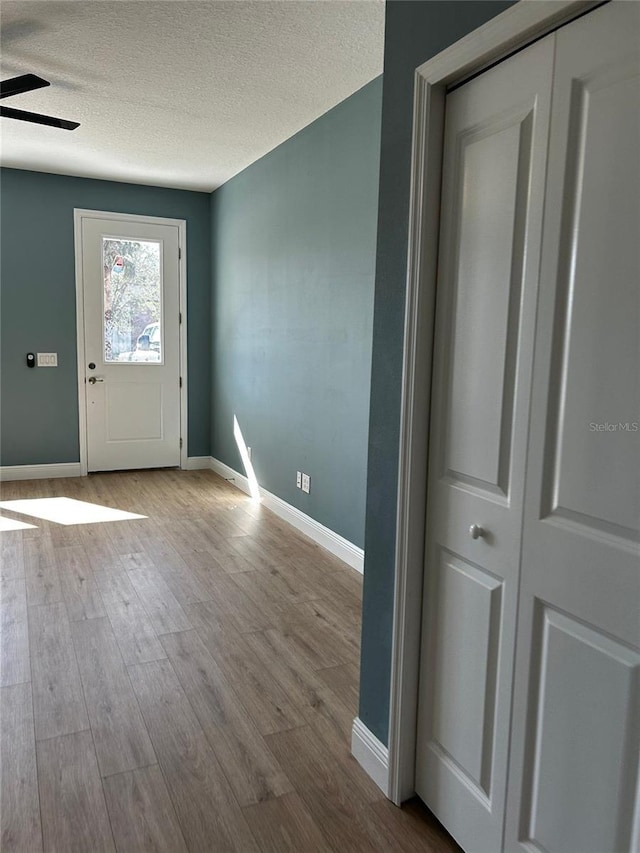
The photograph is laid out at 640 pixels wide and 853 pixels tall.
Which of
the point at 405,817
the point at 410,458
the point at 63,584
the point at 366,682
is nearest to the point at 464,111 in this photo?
the point at 410,458

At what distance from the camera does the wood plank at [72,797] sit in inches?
63.9

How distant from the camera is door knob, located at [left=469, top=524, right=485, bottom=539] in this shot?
4.86 feet

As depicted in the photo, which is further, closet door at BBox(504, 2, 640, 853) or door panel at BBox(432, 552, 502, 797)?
door panel at BBox(432, 552, 502, 797)

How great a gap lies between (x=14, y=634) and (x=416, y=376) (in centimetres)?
221

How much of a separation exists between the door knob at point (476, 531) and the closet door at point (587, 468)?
0.14 m

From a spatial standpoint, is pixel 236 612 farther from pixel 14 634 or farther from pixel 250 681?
pixel 14 634

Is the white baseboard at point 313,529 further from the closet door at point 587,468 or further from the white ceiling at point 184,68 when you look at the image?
the white ceiling at point 184,68

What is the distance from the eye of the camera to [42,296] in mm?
5512

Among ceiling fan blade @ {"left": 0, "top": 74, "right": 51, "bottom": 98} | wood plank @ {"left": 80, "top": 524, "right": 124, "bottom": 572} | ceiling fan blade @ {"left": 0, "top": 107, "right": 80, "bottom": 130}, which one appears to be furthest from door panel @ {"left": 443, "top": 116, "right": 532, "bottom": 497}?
ceiling fan blade @ {"left": 0, "top": 107, "right": 80, "bottom": 130}

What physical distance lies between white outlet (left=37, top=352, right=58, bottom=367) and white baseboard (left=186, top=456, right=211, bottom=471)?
1555 millimetres

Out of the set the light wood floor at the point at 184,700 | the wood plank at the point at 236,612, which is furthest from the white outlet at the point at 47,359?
the wood plank at the point at 236,612

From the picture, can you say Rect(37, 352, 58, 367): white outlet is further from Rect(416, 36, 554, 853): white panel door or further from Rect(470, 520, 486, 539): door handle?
Rect(470, 520, 486, 539): door handle

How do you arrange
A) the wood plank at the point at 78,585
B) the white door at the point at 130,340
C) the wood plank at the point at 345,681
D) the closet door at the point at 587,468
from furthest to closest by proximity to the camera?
the white door at the point at 130,340
the wood plank at the point at 78,585
the wood plank at the point at 345,681
the closet door at the point at 587,468

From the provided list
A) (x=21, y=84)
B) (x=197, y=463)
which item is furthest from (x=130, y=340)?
(x=21, y=84)
